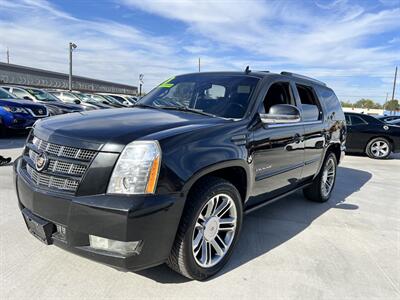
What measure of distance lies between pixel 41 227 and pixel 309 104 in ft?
12.2

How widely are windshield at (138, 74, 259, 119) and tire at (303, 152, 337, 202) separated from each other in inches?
86.7

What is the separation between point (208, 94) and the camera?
3.91m

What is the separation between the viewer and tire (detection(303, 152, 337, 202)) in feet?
17.4

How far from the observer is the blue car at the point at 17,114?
31.2ft

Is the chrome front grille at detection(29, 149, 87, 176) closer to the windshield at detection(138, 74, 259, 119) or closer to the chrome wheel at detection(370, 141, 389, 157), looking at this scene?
the windshield at detection(138, 74, 259, 119)

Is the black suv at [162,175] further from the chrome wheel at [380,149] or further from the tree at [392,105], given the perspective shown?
the tree at [392,105]

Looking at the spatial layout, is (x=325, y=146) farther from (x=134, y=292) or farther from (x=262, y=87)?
(x=134, y=292)

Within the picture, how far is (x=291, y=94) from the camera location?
4.39 metres

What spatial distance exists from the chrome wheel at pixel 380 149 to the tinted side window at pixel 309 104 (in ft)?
25.3

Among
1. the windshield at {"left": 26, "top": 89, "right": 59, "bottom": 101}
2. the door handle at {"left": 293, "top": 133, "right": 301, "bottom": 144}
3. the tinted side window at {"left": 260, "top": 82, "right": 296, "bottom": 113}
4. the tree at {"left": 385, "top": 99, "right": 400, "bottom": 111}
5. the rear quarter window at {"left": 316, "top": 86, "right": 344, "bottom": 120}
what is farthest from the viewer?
the tree at {"left": 385, "top": 99, "right": 400, "bottom": 111}

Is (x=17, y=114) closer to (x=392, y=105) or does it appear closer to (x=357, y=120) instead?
(x=357, y=120)

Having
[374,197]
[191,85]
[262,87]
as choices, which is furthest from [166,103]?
[374,197]

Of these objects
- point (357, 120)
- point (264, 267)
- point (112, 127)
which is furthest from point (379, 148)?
point (112, 127)

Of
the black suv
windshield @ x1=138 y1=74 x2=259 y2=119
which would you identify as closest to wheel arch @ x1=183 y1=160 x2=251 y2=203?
the black suv
